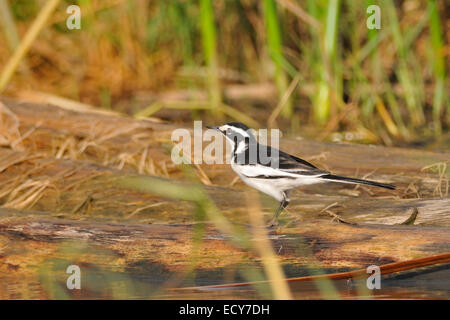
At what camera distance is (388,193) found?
15.7 ft

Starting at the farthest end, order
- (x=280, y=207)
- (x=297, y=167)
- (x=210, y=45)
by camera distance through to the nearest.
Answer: (x=210, y=45) < (x=280, y=207) < (x=297, y=167)

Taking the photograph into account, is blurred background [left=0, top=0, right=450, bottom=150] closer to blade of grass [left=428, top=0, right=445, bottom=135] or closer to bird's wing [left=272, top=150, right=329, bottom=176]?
blade of grass [left=428, top=0, right=445, bottom=135]

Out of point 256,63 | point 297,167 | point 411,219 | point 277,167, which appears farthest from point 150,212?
point 256,63

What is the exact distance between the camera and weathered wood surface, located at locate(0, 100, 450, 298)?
3648 millimetres

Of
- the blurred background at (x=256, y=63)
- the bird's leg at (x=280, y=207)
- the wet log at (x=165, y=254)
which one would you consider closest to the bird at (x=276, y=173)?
the bird's leg at (x=280, y=207)

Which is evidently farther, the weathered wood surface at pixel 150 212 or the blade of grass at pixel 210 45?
the blade of grass at pixel 210 45

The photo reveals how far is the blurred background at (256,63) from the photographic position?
6922mm

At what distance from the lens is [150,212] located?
4.56m

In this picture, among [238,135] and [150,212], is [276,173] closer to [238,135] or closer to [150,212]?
[238,135]

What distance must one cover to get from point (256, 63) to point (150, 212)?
4.72 meters

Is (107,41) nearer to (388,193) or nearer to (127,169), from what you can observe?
(127,169)

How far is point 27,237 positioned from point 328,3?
12.6ft

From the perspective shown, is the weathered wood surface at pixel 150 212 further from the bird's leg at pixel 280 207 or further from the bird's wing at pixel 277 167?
the bird's wing at pixel 277 167

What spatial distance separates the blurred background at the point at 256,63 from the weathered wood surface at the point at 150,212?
1.26 metres
